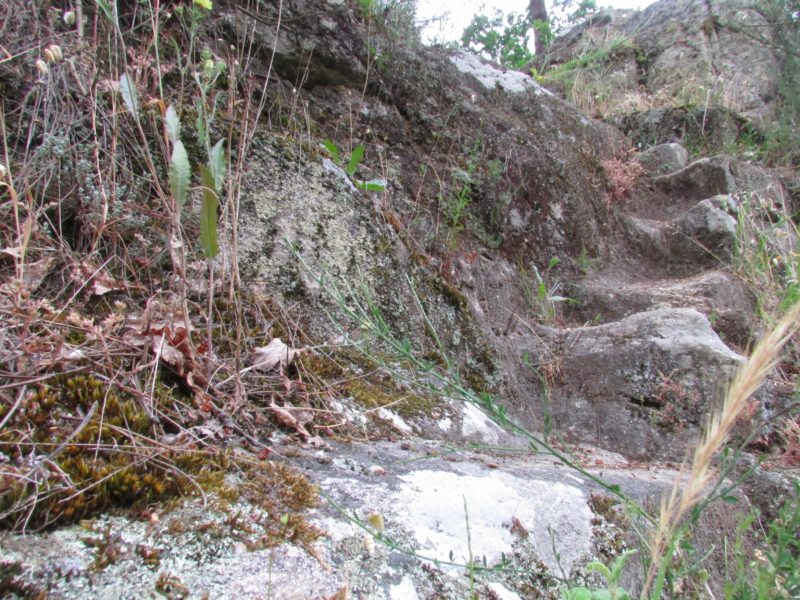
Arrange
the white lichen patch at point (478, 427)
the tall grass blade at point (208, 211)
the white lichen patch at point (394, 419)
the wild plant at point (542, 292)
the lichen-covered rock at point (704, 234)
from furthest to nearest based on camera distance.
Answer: the lichen-covered rock at point (704, 234)
the wild plant at point (542, 292)
the white lichen patch at point (478, 427)
the white lichen patch at point (394, 419)
the tall grass blade at point (208, 211)

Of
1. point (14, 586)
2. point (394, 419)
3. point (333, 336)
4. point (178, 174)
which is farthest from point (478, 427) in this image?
point (14, 586)

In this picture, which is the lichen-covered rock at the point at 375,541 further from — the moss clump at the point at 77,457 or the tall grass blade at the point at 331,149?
the tall grass blade at the point at 331,149

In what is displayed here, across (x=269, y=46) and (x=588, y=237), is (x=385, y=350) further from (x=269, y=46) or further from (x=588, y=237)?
(x=588, y=237)

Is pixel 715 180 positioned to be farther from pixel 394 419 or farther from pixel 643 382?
pixel 394 419

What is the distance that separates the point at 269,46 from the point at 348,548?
110 inches

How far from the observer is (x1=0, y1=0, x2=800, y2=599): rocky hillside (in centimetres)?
91

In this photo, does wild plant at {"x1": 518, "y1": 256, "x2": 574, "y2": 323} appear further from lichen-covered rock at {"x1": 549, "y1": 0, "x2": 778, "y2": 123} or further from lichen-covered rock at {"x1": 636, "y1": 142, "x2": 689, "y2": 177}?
lichen-covered rock at {"x1": 549, "y1": 0, "x2": 778, "y2": 123}

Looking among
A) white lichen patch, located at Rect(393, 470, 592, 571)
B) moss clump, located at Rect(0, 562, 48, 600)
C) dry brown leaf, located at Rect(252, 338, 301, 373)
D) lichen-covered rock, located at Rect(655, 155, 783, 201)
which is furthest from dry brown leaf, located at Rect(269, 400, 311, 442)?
lichen-covered rock, located at Rect(655, 155, 783, 201)

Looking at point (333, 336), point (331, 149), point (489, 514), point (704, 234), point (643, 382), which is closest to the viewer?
point (489, 514)

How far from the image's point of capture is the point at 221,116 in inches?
90.3

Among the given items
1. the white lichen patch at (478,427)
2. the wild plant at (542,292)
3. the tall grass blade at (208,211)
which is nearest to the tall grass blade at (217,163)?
the tall grass blade at (208,211)

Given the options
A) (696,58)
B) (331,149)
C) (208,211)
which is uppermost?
(696,58)

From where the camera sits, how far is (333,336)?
206cm

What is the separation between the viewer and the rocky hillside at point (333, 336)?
91 cm
